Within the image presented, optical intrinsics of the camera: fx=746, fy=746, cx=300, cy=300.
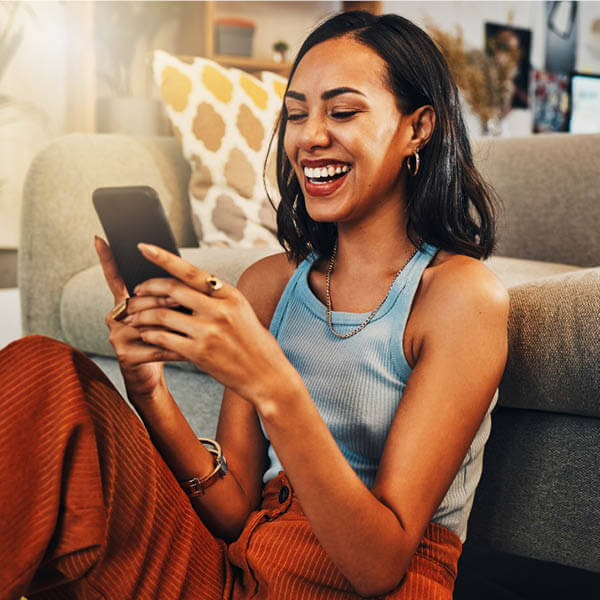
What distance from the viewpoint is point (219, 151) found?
1739mm

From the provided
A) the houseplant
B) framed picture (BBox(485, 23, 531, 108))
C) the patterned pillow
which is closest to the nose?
the patterned pillow

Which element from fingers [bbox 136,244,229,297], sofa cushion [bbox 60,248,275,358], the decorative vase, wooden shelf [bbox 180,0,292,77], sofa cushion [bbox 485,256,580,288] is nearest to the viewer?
fingers [bbox 136,244,229,297]

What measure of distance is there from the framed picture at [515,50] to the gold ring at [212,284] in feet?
11.9

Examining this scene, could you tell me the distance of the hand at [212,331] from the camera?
0.57 meters

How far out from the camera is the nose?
84 cm

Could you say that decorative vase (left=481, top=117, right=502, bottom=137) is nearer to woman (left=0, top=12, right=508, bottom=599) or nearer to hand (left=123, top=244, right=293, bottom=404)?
woman (left=0, top=12, right=508, bottom=599)

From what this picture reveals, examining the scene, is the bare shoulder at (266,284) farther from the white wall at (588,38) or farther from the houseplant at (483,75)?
the white wall at (588,38)

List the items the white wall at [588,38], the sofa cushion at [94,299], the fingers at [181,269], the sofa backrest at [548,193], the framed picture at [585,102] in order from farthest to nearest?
the white wall at [588,38] < the framed picture at [585,102] < the sofa backrest at [548,193] < the sofa cushion at [94,299] < the fingers at [181,269]

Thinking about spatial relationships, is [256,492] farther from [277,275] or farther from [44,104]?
[44,104]

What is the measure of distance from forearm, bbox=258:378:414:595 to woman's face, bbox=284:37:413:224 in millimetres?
303

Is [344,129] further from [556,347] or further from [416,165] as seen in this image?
[556,347]

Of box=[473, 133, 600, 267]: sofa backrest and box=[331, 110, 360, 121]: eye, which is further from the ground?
box=[331, 110, 360, 121]: eye

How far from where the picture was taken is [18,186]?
2.53 m

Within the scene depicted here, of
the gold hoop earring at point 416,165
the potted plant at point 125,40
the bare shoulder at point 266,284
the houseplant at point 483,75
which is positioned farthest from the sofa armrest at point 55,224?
the houseplant at point 483,75
